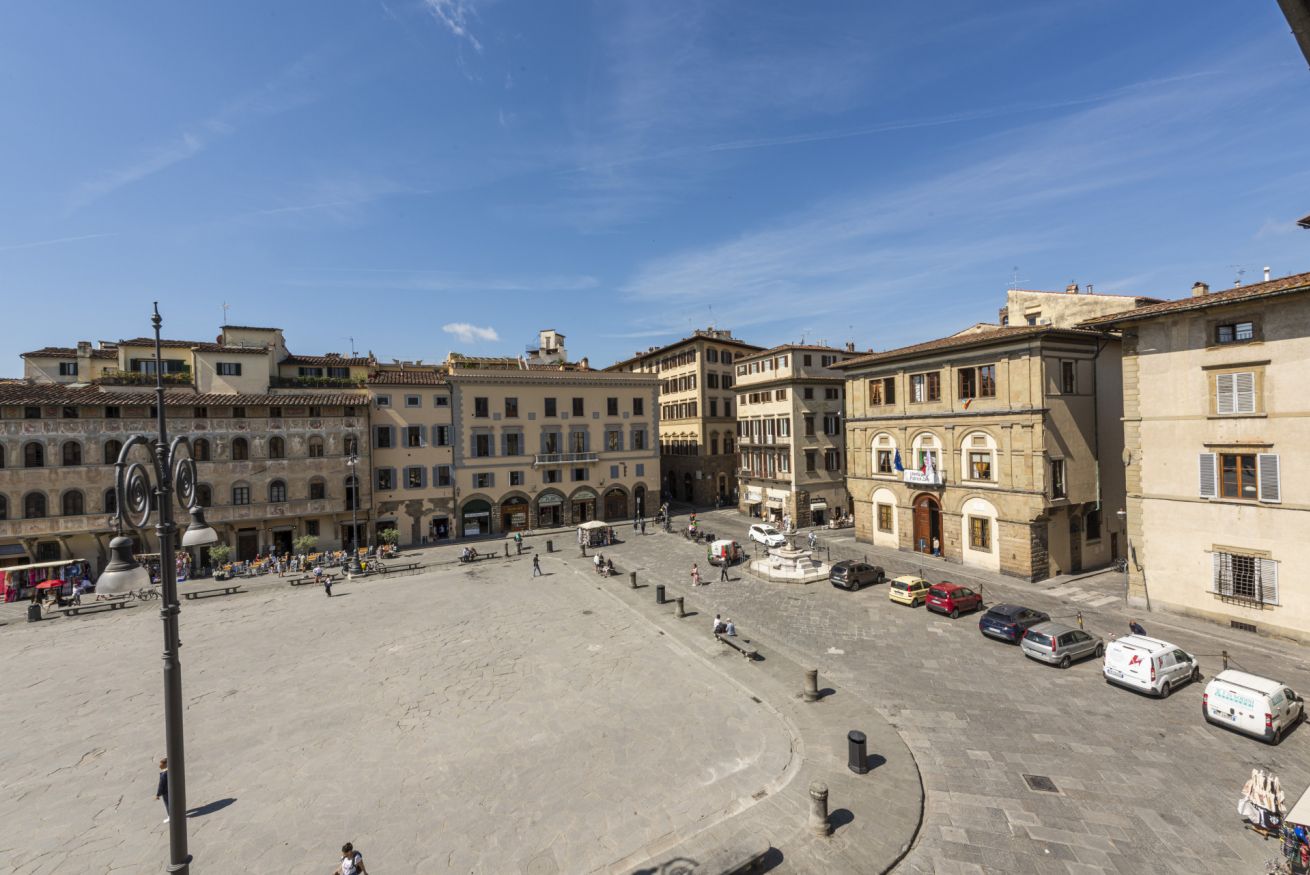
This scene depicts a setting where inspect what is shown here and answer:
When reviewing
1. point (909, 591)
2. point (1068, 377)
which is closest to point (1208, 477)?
point (1068, 377)

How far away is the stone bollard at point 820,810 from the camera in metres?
11.0

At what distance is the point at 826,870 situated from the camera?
10.3 m

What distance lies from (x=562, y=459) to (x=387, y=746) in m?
33.4

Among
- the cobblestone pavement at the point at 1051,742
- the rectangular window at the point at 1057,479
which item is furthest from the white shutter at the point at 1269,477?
the rectangular window at the point at 1057,479

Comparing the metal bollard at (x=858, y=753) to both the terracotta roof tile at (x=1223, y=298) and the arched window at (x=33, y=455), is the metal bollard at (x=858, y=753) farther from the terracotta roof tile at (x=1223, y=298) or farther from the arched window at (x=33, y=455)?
the arched window at (x=33, y=455)

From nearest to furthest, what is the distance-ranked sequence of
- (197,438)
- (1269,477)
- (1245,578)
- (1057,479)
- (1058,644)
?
(1058,644) → (1269,477) → (1245,578) → (1057,479) → (197,438)

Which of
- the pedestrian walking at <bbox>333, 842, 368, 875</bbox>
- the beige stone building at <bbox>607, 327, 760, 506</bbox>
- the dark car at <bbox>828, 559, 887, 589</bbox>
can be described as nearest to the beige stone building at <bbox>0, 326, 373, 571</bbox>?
the beige stone building at <bbox>607, 327, 760, 506</bbox>

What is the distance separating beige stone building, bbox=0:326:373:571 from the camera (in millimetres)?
32625

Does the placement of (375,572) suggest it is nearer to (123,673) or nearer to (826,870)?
(123,673)

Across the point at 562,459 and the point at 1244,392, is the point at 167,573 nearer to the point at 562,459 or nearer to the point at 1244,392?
the point at 1244,392

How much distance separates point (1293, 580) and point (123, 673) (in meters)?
41.9

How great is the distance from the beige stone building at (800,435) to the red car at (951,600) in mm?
20324

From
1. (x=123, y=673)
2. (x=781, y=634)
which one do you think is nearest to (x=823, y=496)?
(x=781, y=634)

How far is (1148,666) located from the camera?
1612 cm
